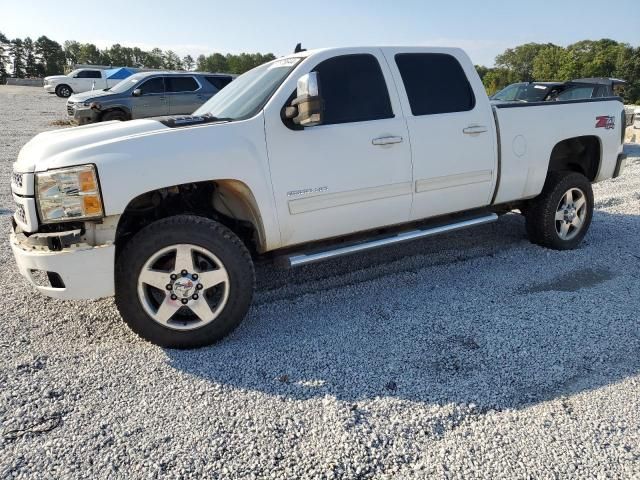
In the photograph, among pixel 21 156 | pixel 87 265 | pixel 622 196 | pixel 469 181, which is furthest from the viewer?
pixel 622 196

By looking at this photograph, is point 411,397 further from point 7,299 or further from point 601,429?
point 7,299

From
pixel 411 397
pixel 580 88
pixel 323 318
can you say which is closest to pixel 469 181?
pixel 323 318

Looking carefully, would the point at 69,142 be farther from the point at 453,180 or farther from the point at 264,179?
the point at 453,180

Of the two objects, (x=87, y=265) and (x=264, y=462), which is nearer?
(x=264, y=462)

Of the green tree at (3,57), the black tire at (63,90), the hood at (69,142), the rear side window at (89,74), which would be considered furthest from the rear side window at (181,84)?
the green tree at (3,57)

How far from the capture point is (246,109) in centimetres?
364

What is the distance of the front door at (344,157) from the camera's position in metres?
3.48

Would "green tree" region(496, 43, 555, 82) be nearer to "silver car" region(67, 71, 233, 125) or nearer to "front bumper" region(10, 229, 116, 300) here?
"silver car" region(67, 71, 233, 125)

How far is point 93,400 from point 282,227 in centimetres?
161

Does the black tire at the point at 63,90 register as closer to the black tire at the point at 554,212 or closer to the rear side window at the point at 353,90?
the rear side window at the point at 353,90

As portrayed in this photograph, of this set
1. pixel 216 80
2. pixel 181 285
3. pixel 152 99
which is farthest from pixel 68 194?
pixel 216 80

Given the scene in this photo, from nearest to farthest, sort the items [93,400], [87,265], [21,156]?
[93,400]
[87,265]
[21,156]

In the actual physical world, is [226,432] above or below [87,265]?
below

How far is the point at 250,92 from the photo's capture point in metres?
3.90
